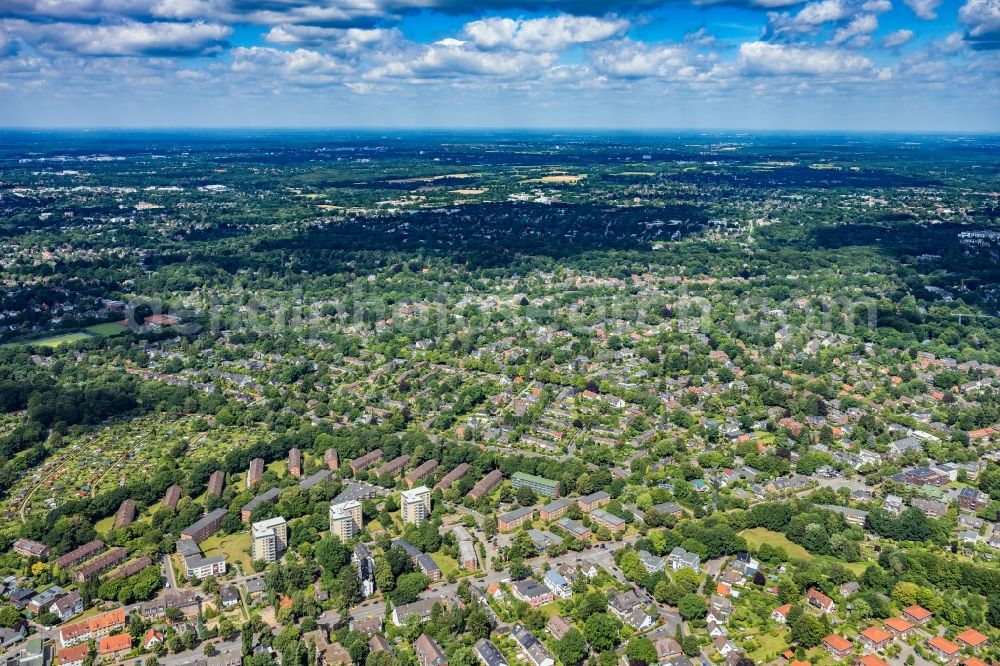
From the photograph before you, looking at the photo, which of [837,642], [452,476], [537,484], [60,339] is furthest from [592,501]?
[60,339]

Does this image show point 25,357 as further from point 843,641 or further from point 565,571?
point 843,641

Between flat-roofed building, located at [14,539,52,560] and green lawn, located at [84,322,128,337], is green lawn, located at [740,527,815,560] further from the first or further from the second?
green lawn, located at [84,322,128,337]

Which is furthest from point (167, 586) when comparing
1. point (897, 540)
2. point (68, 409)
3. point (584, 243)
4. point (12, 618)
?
point (584, 243)

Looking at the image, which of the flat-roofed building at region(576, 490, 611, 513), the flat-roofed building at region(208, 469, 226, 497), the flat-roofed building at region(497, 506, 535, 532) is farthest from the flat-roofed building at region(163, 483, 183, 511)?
the flat-roofed building at region(576, 490, 611, 513)

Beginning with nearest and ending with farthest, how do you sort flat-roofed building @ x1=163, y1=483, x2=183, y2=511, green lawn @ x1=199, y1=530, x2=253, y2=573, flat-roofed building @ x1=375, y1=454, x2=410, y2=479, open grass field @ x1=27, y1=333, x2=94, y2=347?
1. green lawn @ x1=199, y1=530, x2=253, y2=573
2. flat-roofed building @ x1=163, y1=483, x2=183, y2=511
3. flat-roofed building @ x1=375, y1=454, x2=410, y2=479
4. open grass field @ x1=27, y1=333, x2=94, y2=347

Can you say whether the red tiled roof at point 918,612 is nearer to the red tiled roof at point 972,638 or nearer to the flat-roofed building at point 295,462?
the red tiled roof at point 972,638

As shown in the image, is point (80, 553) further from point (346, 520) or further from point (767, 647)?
point (767, 647)

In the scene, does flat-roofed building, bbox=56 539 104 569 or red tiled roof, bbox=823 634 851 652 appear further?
flat-roofed building, bbox=56 539 104 569
